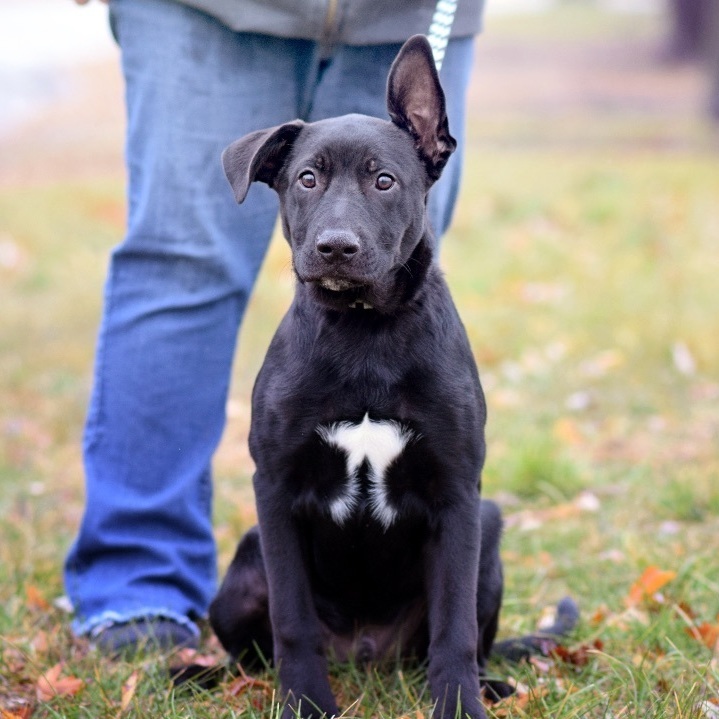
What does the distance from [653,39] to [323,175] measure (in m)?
15.2

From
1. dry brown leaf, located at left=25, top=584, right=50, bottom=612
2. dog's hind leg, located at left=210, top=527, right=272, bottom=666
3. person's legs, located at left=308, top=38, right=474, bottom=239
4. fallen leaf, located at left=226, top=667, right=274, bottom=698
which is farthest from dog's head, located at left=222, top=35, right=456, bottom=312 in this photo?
dry brown leaf, located at left=25, top=584, right=50, bottom=612

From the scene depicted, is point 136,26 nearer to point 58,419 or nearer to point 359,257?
point 359,257

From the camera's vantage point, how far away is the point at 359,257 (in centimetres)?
220

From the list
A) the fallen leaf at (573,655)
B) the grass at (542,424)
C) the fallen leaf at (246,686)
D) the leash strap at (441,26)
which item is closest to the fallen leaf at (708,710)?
the grass at (542,424)

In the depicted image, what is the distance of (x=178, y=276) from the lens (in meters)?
2.98

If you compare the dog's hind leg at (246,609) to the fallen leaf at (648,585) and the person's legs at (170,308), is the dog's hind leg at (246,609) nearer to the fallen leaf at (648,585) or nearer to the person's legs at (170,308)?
the person's legs at (170,308)

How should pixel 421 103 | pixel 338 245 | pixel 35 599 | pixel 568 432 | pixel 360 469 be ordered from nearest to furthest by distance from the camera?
1. pixel 338 245
2. pixel 360 469
3. pixel 421 103
4. pixel 35 599
5. pixel 568 432

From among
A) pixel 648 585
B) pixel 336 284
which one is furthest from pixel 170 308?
pixel 648 585

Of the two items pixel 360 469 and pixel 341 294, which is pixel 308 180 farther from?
pixel 360 469

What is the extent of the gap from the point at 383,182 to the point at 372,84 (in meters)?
0.64

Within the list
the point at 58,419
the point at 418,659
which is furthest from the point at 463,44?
the point at 58,419

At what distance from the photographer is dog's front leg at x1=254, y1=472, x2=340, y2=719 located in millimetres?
2314

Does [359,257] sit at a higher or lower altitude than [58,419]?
higher

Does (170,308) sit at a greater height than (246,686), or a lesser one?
greater
